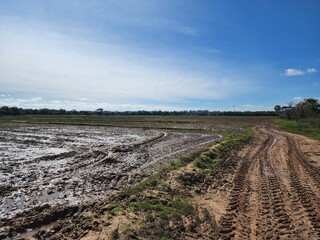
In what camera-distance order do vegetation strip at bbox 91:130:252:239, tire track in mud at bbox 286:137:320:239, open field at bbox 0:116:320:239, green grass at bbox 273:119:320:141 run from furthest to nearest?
1. green grass at bbox 273:119:320:141
2. tire track in mud at bbox 286:137:320:239
3. open field at bbox 0:116:320:239
4. vegetation strip at bbox 91:130:252:239

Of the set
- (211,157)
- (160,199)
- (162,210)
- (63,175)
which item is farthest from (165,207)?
(211,157)

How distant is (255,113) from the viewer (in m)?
151

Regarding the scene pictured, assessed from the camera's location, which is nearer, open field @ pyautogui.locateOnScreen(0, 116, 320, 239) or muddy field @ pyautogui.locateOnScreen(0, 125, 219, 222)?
open field @ pyautogui.locateOnScreen(0, 116, 320, 239)

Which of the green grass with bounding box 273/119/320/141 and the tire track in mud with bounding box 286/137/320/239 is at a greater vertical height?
the green grass with bounding box 273/119/320/141

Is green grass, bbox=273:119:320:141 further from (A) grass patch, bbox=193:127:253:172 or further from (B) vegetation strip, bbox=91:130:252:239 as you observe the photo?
(B) vegetation strip, bbox=91:130:252:239

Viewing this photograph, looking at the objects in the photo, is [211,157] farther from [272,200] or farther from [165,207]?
[165,207]

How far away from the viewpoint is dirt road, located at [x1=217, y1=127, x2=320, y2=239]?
7.08 metres

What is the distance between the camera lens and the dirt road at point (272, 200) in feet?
23.2

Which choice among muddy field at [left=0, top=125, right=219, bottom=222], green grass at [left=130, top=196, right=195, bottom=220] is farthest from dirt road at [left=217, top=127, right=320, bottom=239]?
muddy field at [left=0, top=125, right=219, bottom=222]

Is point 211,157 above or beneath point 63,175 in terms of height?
above

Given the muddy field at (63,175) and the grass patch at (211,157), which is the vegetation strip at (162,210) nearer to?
the muddy field at (63,175)

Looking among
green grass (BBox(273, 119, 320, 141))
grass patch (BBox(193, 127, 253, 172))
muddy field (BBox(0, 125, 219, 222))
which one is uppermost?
green grass (BBox(273, 119, 320, 141))

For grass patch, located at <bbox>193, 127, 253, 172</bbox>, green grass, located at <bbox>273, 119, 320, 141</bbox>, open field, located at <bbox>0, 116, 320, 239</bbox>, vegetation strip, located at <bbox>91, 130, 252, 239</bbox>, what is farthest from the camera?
Result: green grass, located at <bbox>273, 119, 320, 141</bbox>

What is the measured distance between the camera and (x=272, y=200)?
9.36 m
